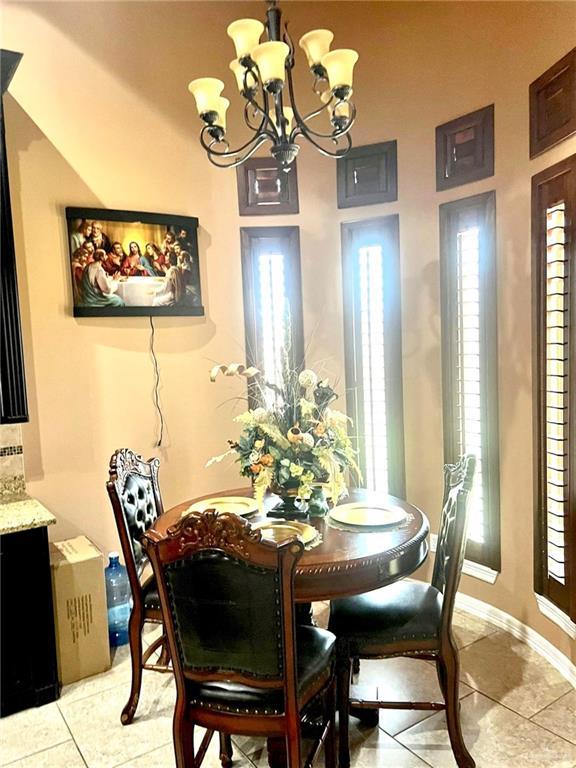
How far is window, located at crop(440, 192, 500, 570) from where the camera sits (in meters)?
3.10

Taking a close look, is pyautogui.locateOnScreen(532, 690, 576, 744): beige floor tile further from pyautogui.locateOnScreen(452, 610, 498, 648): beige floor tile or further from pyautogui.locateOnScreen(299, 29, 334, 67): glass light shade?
pyautogui.locateOnScreen(299, 29, 334, 67): glass light shade

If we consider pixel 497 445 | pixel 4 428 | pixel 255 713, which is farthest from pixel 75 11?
pixel 255 713

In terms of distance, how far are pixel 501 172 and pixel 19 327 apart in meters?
2.63

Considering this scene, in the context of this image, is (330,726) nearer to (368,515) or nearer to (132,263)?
(368,515)

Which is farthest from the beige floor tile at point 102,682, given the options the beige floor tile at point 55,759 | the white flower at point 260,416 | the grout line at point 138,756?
the white flower at point 260,416

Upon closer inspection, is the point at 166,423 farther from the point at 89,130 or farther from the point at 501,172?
the point at 501,172

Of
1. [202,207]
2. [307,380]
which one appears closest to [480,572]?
[307,380]

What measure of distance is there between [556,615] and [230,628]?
6.08 feet

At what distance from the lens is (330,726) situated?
205 cm

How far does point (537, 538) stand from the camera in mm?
2883

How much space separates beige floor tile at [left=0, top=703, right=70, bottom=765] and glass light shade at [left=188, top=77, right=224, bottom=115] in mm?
2692

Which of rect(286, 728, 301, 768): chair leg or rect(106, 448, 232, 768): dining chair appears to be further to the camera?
rect(106, 448, 232, 768): dining chair

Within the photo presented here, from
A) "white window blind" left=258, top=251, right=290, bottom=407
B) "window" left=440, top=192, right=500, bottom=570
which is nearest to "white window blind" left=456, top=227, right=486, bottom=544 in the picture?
"window" left=440, top=192, right=500, bottom=570

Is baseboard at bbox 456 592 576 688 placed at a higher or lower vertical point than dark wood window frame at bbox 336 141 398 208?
lower
